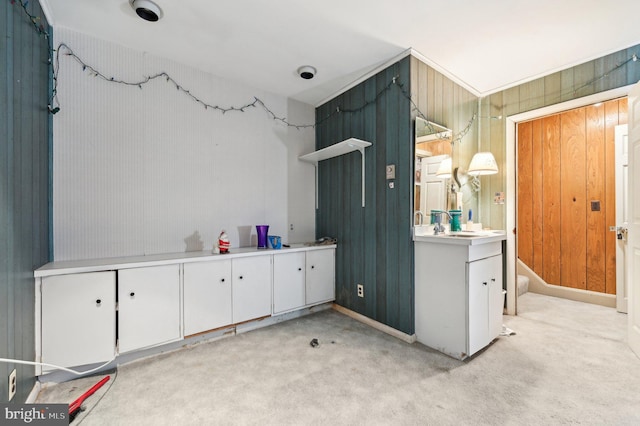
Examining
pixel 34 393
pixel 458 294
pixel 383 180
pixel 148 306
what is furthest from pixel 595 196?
pixel 34 393

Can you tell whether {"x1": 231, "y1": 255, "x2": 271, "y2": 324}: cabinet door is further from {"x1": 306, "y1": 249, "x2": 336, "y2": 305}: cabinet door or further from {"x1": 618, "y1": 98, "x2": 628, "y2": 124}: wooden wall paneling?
{"x1": 618, "y1": 98, "x2": 628, "y2": 124}: wooden wall paneling

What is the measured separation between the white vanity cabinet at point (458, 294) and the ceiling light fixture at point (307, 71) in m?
1.91

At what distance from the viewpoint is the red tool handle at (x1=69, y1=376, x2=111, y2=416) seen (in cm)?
148

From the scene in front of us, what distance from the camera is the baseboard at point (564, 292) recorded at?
128 inches

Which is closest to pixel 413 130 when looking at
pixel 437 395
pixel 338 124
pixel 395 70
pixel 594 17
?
pixel 395 70

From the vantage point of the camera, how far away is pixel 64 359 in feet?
5.73

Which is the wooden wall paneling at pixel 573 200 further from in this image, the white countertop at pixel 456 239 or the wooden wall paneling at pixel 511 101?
the white countertop at pixel 456 239

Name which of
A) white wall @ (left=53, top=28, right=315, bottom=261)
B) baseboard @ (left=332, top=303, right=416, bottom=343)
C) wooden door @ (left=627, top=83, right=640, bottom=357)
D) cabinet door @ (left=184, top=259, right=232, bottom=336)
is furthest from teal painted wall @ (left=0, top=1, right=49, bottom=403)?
wooden door @ (left=627, top=83, right=640, bottom=357)

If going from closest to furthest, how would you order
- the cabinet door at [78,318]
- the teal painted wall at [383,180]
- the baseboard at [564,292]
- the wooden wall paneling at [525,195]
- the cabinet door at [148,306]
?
the cabinet door at [78,318] < the cabinet door at [148,306] < the teal painted wall at [383,180] < the baseboard at [564,292] < the wooden wall paneling at [525,195]

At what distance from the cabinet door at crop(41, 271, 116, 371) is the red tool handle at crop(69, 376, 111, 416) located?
0.43 feet

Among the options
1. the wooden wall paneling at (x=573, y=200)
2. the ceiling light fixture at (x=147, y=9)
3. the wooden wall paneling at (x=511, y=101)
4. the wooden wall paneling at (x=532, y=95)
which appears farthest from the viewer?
the wooden wall paneling at (x=573, y=200)

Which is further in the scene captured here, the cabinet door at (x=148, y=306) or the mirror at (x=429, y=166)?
→ the mirror at (x=429, y=166)

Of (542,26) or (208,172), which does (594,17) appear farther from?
(208,172)

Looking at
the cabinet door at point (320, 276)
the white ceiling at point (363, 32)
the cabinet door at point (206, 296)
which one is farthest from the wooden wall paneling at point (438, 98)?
the cabinet door at point (206, 296)
